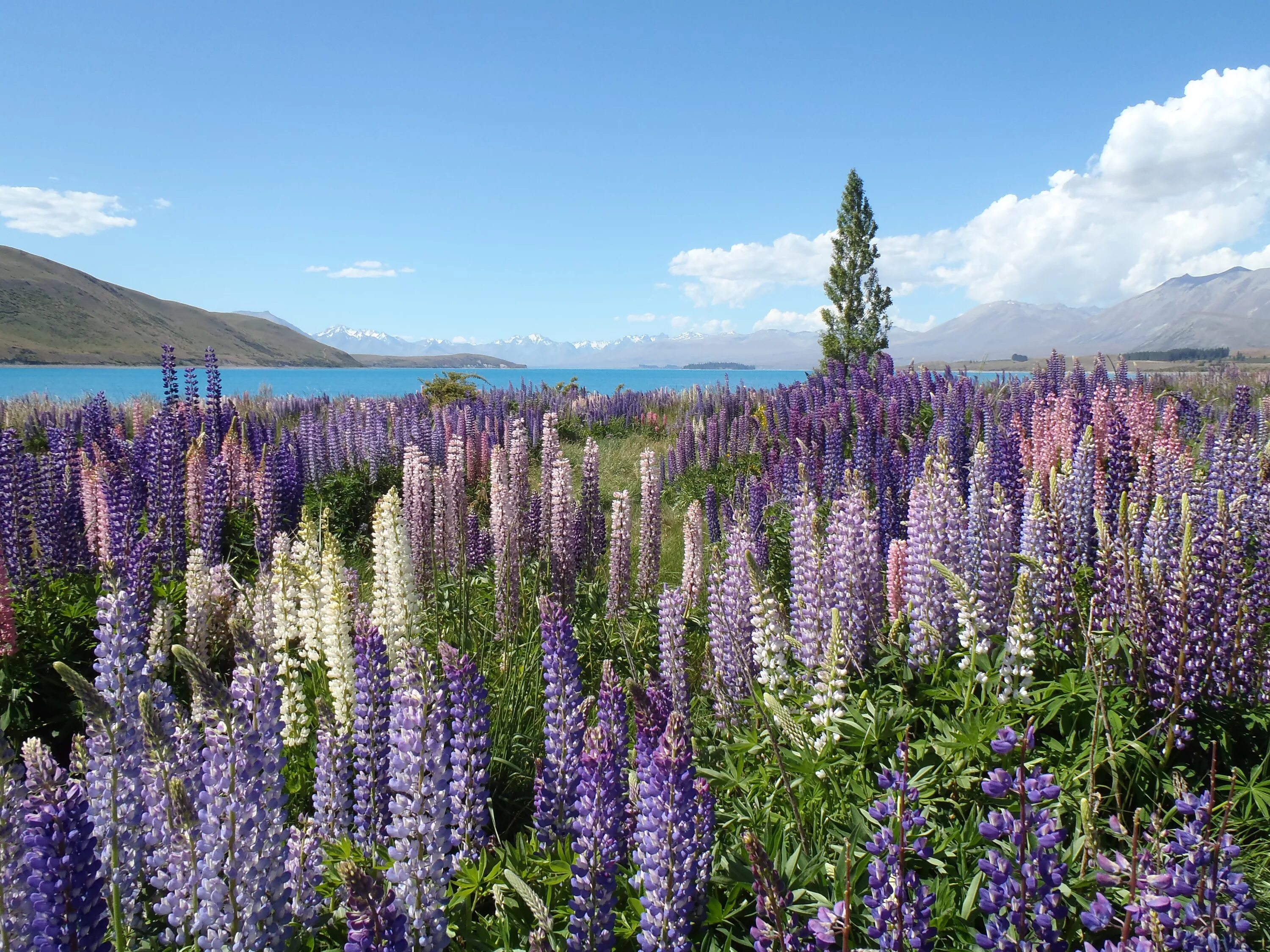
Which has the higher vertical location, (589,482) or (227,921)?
(589,482)

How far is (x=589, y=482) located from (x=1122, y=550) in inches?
163

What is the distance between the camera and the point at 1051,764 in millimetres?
2918

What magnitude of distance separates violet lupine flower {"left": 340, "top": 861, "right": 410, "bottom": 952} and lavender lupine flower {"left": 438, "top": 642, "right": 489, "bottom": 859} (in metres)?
0.57

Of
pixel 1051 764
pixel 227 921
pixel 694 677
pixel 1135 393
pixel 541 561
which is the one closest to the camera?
pixel 227 921

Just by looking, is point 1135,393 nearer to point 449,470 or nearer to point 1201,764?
point 1201,764

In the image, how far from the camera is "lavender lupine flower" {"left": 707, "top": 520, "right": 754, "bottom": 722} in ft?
12.3

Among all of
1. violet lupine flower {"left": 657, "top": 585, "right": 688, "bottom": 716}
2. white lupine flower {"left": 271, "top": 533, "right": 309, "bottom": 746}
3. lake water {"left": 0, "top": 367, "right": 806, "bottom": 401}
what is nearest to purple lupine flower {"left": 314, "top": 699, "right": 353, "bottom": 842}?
white lupine flower {"left": 271, "top": 533, "right": 309, "bottom": 746}

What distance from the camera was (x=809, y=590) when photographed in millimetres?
3576

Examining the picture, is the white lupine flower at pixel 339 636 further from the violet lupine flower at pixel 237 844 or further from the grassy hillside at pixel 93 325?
the grassy hillside at pixel 93 325

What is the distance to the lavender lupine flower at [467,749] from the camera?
220 centimetres

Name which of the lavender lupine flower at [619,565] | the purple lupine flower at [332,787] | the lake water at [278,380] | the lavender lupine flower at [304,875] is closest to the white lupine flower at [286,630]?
the purple lupine flower at [332,787]

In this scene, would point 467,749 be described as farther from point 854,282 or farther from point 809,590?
point 854,282

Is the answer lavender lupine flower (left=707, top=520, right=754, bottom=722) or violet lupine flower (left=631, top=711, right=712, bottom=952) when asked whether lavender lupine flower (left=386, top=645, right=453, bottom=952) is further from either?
lavender lupine flower (left=707, top=520, right=754, bottom=722)

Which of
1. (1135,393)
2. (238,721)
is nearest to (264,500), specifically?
(238,721)
